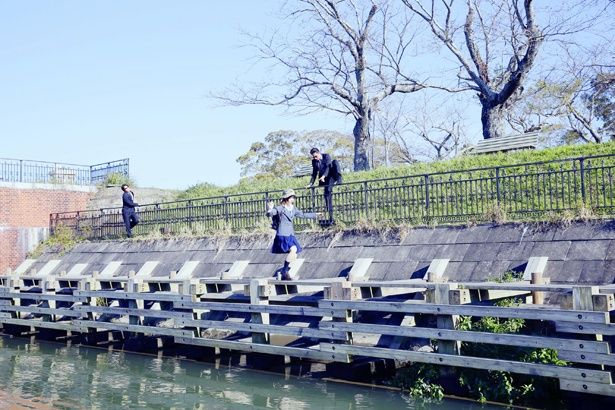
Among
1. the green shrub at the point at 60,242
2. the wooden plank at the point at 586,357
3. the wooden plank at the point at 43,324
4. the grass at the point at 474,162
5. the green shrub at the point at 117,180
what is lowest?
the wooden plank at the point at 43,324

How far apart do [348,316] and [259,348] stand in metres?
2.05

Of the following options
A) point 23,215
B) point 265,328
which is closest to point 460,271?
point 265,328

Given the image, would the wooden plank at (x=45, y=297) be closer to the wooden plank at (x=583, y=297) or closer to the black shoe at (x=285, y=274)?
the black shoe at (x=285, y=274)

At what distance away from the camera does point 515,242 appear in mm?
12500

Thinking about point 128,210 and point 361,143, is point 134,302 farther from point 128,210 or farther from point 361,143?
point 361,143

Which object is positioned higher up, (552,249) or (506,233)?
(506,233)

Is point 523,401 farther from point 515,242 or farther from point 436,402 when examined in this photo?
point 515,242

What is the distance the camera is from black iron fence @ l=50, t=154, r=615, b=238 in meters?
13.4

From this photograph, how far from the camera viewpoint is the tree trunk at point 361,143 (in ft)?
99.2

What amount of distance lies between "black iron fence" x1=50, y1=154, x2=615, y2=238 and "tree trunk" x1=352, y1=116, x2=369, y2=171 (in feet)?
26.1

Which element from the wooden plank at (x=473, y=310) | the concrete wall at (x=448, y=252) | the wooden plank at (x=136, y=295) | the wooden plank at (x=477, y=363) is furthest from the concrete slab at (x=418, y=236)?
the wooden plank at (x=136, y=295)

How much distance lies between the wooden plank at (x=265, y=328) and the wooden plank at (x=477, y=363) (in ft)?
0.56

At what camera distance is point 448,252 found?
43.4 feet

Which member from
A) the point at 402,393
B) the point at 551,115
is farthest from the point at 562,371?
the point at 551,115
